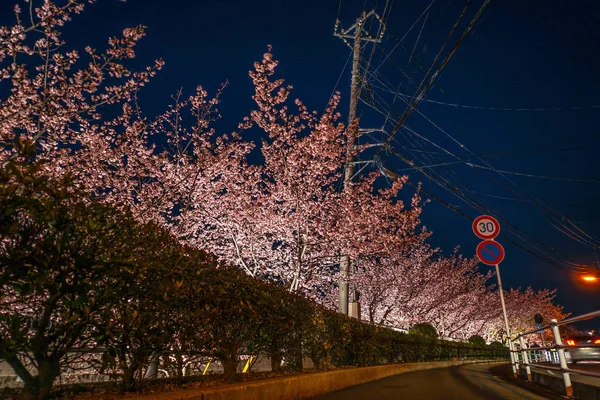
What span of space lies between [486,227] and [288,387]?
6542 mm

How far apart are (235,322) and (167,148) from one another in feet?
39.1

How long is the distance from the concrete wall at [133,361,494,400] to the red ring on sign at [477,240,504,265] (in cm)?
365

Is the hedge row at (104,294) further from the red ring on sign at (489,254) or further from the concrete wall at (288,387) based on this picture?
the red ring on sign at (489,254)

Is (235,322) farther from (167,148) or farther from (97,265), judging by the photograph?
(167,148)

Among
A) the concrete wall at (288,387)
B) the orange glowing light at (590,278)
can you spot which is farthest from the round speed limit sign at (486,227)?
the orange glowing light at (590,278)

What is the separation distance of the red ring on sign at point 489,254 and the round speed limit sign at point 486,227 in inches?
6.6

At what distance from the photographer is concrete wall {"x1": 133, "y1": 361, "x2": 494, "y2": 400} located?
3279 mm

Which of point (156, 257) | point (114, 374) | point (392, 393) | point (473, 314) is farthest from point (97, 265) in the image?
point (473, 314)

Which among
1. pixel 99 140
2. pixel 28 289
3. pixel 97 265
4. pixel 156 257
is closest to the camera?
pixel 28 289

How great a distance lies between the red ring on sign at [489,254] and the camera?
28.4ft

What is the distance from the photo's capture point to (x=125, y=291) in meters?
2.93

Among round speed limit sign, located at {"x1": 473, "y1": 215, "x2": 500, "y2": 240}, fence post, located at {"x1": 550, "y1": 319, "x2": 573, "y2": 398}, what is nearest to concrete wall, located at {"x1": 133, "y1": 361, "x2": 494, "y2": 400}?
fence post, located at {"x1": 550, "y1": 319, "x2": 573, "y2": 398}

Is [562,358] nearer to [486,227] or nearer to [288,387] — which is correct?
[288,387]

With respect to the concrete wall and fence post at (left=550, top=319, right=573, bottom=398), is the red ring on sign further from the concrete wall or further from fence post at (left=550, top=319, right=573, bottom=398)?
the concrete wall
